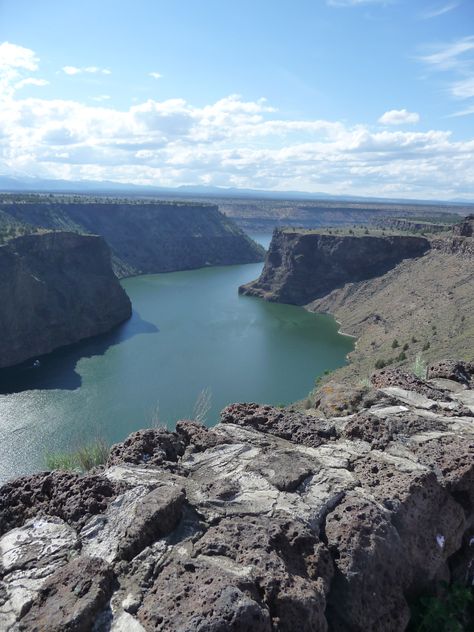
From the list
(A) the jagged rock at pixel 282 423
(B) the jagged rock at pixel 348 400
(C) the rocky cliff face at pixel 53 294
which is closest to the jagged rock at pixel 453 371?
(B) the jagged rock at pixel 348 400

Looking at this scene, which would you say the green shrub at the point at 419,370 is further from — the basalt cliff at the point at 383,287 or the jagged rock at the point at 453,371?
the basalt cliff at the point at 383,287

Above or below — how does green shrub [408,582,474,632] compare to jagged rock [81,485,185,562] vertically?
below

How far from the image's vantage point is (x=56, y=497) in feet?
30.9

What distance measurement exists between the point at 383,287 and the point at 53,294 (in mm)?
53847

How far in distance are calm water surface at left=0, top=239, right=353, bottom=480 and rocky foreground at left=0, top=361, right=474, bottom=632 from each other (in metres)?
26.7

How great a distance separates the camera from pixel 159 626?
6633 mm

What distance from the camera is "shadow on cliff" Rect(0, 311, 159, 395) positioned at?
180 ft

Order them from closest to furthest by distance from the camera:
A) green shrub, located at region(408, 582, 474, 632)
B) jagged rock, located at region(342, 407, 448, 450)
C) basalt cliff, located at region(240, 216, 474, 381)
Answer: green shrub, located at region(408, 582, 474, 632) < jagged rock, located at region(342, 407, 448, 450) < basalt cliff, located at region(240, 216, 474, 381)

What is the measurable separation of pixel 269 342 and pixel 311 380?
1785 cm

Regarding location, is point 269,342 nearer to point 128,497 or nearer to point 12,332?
point 12,332

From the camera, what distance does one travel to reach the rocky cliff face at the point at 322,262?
97.4 meters

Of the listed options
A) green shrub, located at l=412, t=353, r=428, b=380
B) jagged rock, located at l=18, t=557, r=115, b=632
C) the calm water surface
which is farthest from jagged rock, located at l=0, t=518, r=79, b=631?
the calm water surface

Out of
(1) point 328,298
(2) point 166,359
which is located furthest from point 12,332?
(1) point 328,298

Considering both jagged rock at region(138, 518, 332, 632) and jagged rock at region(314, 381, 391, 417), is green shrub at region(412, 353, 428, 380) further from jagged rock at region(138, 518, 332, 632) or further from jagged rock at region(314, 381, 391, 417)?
jagged rock at region(138, 518, 332, 632)
